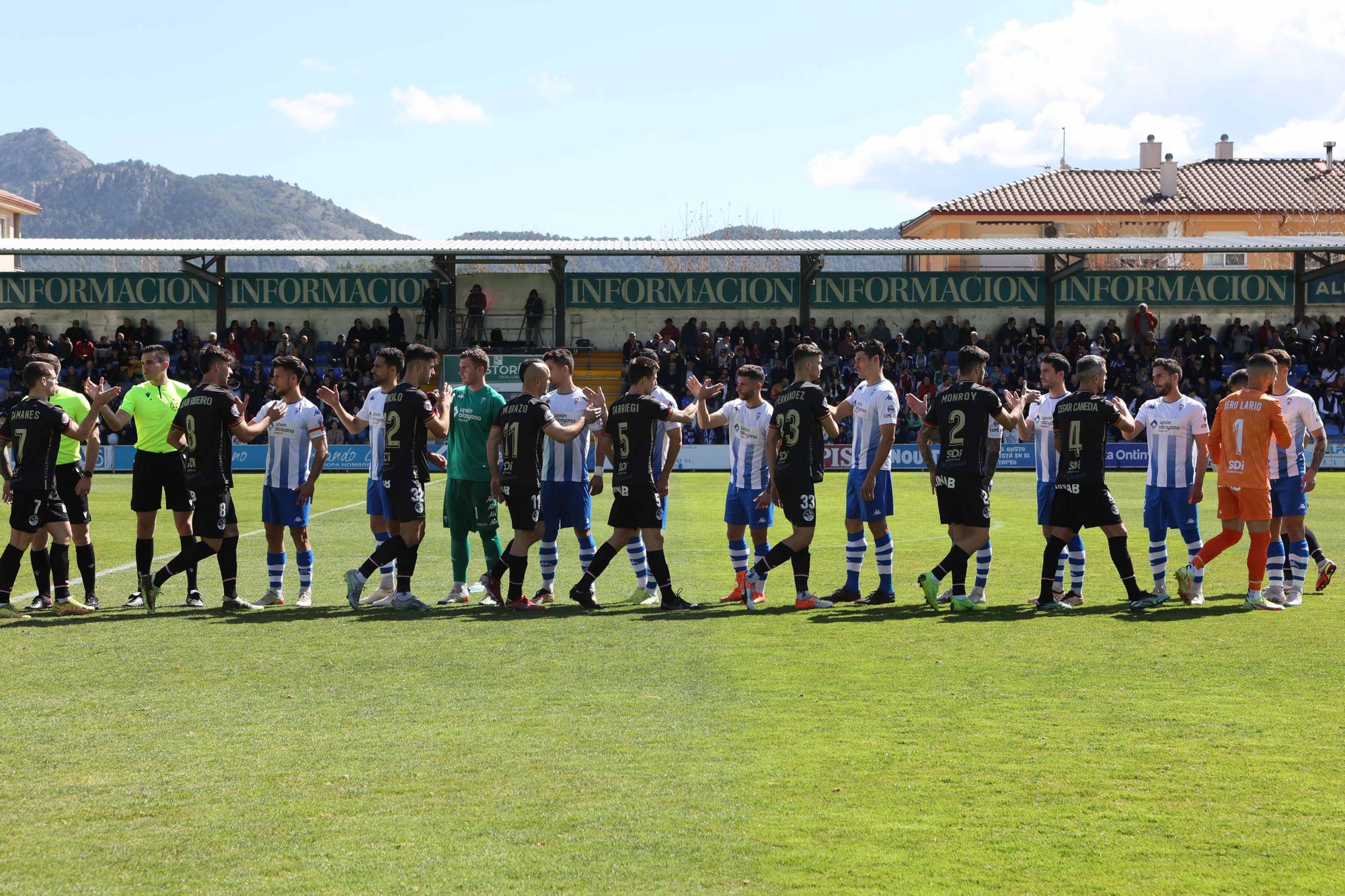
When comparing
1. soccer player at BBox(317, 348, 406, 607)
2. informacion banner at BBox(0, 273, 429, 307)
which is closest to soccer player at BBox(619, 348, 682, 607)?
soccer player at BBox(317, 348, 406, 607)

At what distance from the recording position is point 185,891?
4363mm

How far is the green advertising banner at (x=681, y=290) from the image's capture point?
44625 millimetres

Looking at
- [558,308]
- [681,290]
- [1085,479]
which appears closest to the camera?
[1085,479]

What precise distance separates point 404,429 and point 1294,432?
7423mm

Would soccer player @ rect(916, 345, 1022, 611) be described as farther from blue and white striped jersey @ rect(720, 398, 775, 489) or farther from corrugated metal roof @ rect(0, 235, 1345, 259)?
corrugated metal roof @ rect(0, 235, 1345, 259)

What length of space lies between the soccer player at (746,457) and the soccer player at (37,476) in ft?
16.1

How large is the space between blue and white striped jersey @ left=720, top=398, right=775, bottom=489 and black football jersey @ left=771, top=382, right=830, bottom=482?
345 mm

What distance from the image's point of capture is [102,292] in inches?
1757

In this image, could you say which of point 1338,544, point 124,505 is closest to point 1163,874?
point 1338,544

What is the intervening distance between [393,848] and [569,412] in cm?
647

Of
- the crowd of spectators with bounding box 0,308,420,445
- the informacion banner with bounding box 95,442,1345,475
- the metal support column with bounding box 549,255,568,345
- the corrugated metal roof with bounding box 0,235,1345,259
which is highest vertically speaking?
the corrugated metal roof with bounding box 0,235,1345,259

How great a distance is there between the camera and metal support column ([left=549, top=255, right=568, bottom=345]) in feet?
146

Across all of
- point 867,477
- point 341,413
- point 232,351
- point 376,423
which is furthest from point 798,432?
point 232,351

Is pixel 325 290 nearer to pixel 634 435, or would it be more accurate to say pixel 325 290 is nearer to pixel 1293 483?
pixel 634 435
